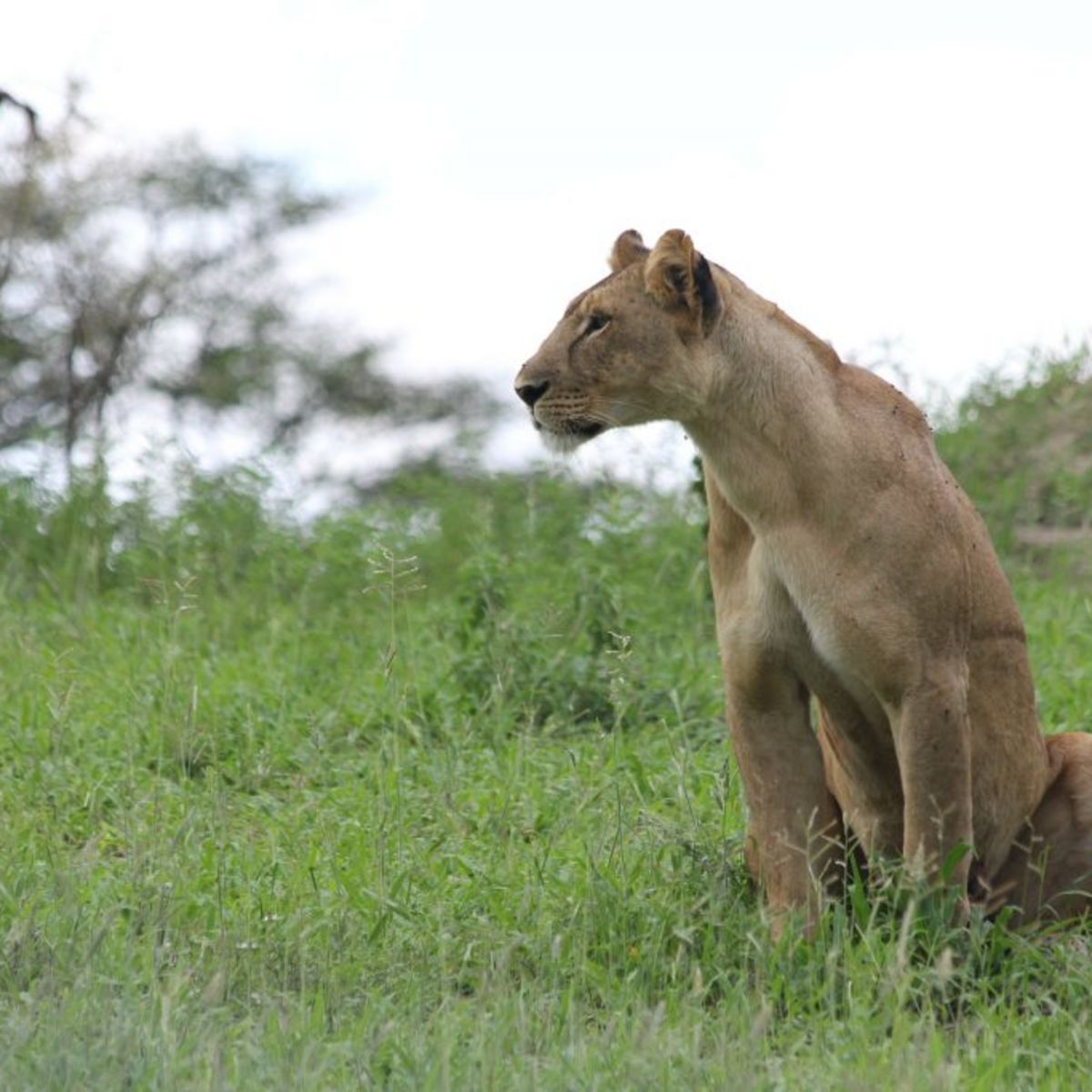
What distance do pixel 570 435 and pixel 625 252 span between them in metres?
0.46

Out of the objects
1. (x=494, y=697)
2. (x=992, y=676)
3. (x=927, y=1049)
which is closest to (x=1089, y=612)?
(x=494, y=697)

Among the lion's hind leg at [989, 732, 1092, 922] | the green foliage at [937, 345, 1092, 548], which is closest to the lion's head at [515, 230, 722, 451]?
the lion's hind leg at [989, 732, 1092, 922]

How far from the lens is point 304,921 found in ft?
15.9

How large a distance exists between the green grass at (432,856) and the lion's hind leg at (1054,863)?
200 mm

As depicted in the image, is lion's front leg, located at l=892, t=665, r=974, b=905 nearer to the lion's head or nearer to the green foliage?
the lion's head

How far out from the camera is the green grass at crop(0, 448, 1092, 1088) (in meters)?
3.94

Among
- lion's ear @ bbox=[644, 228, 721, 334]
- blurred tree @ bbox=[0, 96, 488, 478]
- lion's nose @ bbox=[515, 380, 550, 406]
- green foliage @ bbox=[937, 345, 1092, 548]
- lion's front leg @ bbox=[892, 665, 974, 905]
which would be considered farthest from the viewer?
blurred tree @ bbox=[0, 96, 488, 478]

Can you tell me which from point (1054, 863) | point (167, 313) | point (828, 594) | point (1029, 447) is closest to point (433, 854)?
point (828, 594)

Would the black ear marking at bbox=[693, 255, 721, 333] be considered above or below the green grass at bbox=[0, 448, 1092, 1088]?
above

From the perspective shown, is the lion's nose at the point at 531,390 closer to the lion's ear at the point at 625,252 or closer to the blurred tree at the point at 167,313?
the lion's ear at the point at 625,252

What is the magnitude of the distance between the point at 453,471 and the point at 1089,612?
13.6 feet

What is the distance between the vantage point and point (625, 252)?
198 inches

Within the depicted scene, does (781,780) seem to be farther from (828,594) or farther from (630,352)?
(630,352)

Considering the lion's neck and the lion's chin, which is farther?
the lion's chin
